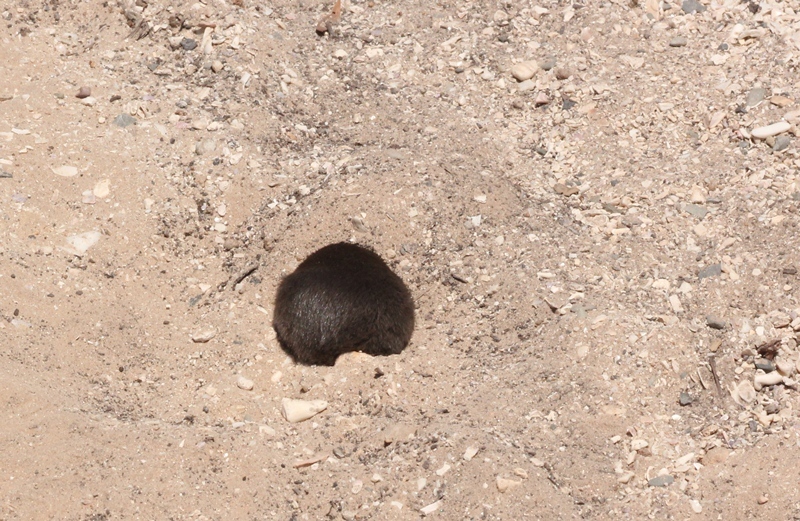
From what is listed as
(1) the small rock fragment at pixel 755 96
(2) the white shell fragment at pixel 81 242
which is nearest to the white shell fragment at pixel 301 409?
(2) the white shell fragment at pixel 81 242

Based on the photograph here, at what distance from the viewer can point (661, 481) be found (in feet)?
13.6

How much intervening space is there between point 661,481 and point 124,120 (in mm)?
4325

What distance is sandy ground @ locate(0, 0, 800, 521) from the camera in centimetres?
416

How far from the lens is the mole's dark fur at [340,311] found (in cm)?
477

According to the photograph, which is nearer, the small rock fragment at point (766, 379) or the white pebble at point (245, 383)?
the small rock fragment at point (766, 379)

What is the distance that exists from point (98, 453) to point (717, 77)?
490 cm

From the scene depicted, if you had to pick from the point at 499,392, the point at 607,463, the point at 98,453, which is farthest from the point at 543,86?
the point at 98,453

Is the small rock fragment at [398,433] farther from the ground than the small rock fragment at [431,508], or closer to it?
closer to it

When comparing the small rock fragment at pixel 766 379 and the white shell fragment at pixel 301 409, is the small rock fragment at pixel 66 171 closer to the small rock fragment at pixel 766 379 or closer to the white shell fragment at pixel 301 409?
the white shell fragment at pixel 301 409

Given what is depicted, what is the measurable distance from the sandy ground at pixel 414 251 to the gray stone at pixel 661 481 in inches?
0.9

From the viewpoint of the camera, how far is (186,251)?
538cm

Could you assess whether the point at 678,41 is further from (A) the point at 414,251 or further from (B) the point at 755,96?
(A) the point at 414,251

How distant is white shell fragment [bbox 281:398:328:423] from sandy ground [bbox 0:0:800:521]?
69mm

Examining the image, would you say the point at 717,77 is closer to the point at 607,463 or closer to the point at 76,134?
the point at 607,463
